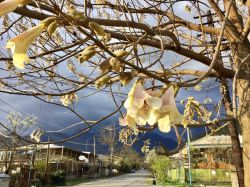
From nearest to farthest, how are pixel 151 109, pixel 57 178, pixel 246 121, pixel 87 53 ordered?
pixel 151 109
pixel 87 53
pixel 246 121
pixel 57 178

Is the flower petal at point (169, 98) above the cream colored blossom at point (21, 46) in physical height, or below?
below

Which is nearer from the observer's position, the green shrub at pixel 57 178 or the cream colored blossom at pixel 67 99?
the cream colored blossom at pixel 67 99

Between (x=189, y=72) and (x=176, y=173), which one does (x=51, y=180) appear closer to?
(x=176, y=173)

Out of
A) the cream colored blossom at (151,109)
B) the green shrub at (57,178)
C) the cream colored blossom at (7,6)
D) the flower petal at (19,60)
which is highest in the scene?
the cream colored blossom at (7,6)

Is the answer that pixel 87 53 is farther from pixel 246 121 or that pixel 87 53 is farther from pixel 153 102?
pixel 246 121

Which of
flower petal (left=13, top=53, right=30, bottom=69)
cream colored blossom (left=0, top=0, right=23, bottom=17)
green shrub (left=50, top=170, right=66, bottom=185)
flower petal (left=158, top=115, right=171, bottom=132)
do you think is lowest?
green shrub (left=50, top=170, right=66, bottom=185)

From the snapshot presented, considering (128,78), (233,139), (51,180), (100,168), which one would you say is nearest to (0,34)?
(128,78)

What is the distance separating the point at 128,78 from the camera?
143cm

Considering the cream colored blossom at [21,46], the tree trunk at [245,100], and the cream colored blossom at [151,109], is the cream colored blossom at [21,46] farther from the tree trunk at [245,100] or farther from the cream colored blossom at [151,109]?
the tree trunk at [245,100]

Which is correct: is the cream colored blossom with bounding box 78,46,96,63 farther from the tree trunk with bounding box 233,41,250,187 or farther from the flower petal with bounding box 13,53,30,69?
the tree trunk with bounding box 233,41,250,187

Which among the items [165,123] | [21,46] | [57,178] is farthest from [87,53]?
[57,178]

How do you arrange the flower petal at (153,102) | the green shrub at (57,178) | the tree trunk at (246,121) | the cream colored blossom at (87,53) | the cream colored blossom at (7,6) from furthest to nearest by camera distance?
the green shrub at (57,178) < the tree trunk at (246,121) < the cream colored blossom at (87,53) < the flower petal at (153,102) < the cream colored blossom at (7,6)

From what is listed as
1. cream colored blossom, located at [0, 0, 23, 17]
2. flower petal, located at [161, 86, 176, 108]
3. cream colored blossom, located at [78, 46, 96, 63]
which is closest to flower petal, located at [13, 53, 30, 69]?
cream colored blossom, located at [0, 0, 23, 17]

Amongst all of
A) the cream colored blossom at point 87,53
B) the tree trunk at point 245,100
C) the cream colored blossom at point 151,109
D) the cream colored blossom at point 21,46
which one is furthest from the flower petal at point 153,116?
the tree trunk at point 245,100
